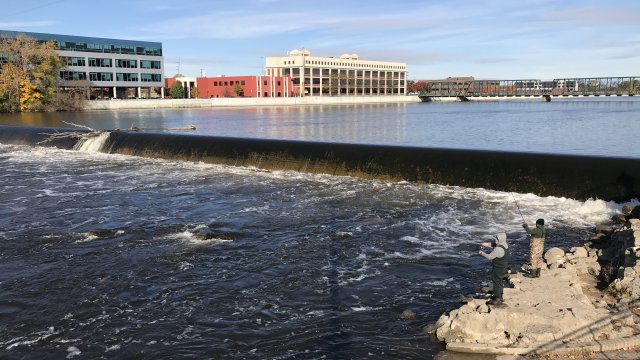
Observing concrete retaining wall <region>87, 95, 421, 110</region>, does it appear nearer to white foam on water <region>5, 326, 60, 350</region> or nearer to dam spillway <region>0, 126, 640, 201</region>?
dam spillway <region>0, 126, 640, 201</region>

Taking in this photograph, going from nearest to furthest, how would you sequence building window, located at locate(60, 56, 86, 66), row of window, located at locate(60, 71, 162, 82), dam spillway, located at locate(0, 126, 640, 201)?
dam spillway, located at locate(0, 126, 640, 201) < building window, located at locate(60, 56, 86, 66) < row of window, located at locate(60, 71, 162, 82)

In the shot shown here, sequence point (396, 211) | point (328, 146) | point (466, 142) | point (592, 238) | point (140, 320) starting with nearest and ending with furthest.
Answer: point (140, 320)
point (592, 238)
point (396, 211)
point (328, 146)
point (466, 142)

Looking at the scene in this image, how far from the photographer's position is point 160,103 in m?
97.3

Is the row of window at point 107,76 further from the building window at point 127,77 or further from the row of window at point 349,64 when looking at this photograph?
the row of window at point 349,64

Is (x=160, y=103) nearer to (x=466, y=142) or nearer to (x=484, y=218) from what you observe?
(x=466, y=142)

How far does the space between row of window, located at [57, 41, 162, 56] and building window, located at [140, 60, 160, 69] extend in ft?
5.23

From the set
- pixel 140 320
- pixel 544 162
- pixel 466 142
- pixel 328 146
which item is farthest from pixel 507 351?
pixel 466 142

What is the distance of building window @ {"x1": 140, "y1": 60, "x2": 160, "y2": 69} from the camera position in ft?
349

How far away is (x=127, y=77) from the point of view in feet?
340

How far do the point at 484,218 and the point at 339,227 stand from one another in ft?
13.1

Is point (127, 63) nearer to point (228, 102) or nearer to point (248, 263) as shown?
point (228, 102)

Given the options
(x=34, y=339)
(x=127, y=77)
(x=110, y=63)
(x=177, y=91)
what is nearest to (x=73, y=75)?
(x=110, y=63)

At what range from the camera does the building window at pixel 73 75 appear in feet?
304

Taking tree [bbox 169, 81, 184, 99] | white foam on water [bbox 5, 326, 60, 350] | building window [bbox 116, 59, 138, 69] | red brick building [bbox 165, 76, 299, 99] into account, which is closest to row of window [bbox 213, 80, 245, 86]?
red brick building [bbox 165, 76, 299, 99]
